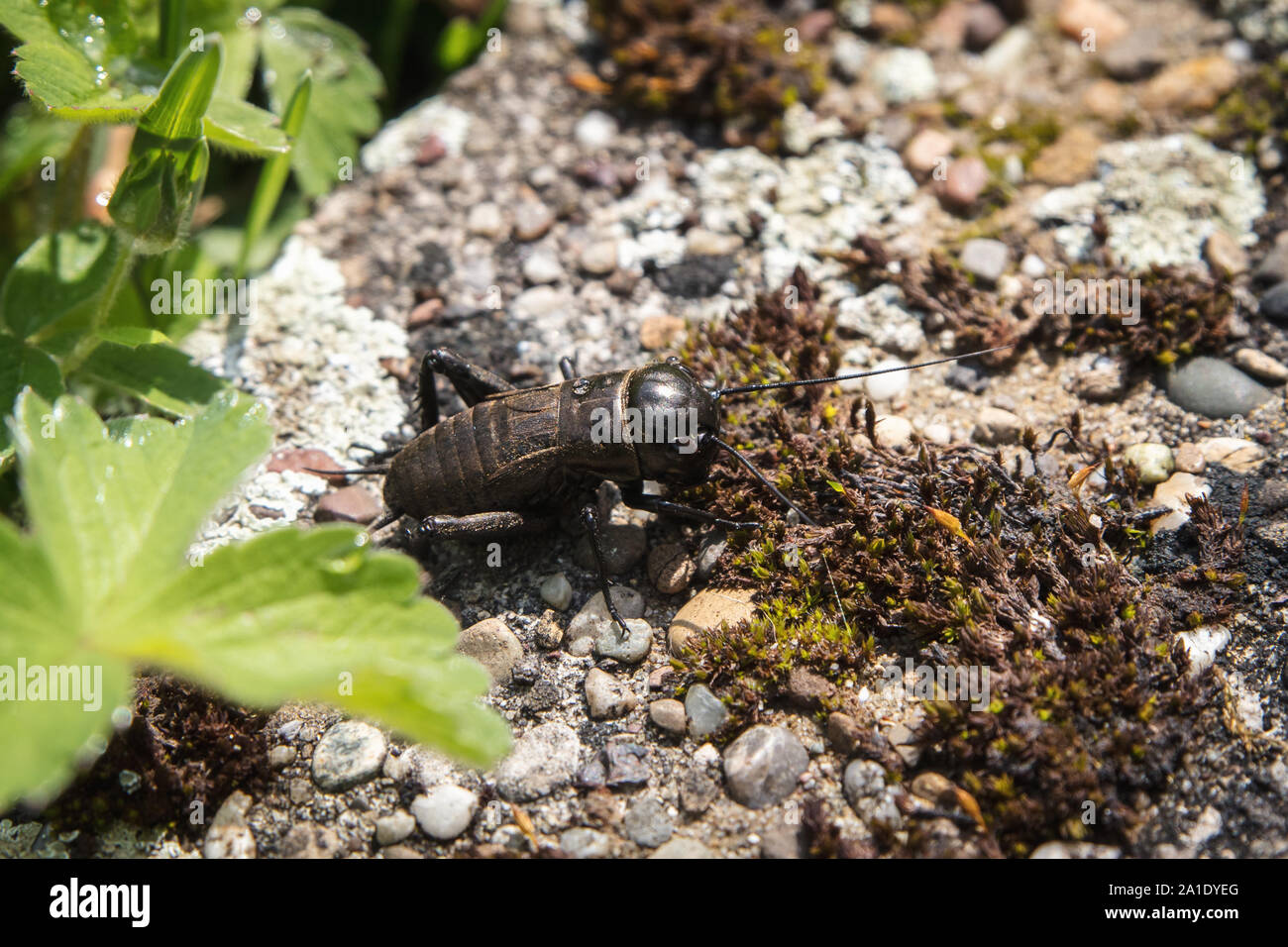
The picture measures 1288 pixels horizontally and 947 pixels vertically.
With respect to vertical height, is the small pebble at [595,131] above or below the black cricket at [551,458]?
above

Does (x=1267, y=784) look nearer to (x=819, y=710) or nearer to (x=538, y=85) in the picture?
(x=819, y=710)

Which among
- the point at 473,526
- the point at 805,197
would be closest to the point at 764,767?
the point at 473,526

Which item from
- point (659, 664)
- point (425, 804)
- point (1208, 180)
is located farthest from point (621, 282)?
point (1208, 180)

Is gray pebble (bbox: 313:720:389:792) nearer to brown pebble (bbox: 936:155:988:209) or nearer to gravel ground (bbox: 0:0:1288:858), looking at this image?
gravel ground (bbox: 0:0:1288:858)

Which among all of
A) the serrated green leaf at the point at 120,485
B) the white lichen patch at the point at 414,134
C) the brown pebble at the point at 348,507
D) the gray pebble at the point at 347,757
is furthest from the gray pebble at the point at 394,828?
the white lichen patch at the point at 414,134

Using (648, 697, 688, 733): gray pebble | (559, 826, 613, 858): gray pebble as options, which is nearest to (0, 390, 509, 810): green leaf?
(559, 826, 613, 858): gray pebble

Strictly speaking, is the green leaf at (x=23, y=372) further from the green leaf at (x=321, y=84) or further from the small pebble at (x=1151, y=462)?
the small pebble at (x=1151, y=462)
